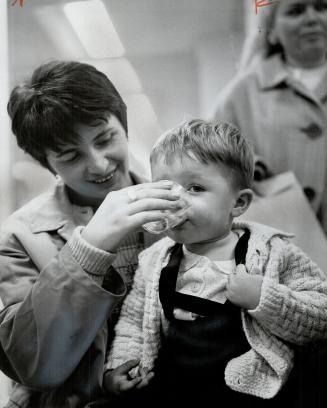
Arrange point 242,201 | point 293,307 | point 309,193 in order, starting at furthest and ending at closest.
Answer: point 309,193 → point 242,201 → point 293,307

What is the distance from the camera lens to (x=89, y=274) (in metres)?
0.97

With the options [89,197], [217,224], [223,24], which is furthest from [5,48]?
[217,224]

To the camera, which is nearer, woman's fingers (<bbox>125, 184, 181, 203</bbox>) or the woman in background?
woman's fingers (<bbox>125, 184, 181, 203</bbox>)

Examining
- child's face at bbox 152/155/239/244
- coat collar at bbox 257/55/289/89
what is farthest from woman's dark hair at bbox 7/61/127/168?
coat collar at bbox 257/55/289/89

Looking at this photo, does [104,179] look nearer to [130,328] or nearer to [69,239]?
[69,239]

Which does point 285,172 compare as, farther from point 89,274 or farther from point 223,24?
point 89,274

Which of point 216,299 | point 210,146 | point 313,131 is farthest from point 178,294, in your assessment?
point 313,131

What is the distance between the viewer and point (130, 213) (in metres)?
0.95

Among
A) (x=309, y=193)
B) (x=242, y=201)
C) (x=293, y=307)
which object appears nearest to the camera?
(x=293, y=307)

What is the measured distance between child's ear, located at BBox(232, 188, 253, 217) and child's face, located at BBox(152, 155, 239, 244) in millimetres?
18

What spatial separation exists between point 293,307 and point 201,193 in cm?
29

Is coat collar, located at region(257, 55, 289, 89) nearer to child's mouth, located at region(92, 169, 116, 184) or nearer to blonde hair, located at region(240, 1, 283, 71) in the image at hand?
blonde hair, located at region(240, 1, 283, 71)

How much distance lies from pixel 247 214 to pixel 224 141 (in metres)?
0.24

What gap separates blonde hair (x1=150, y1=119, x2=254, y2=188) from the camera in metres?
0.96
